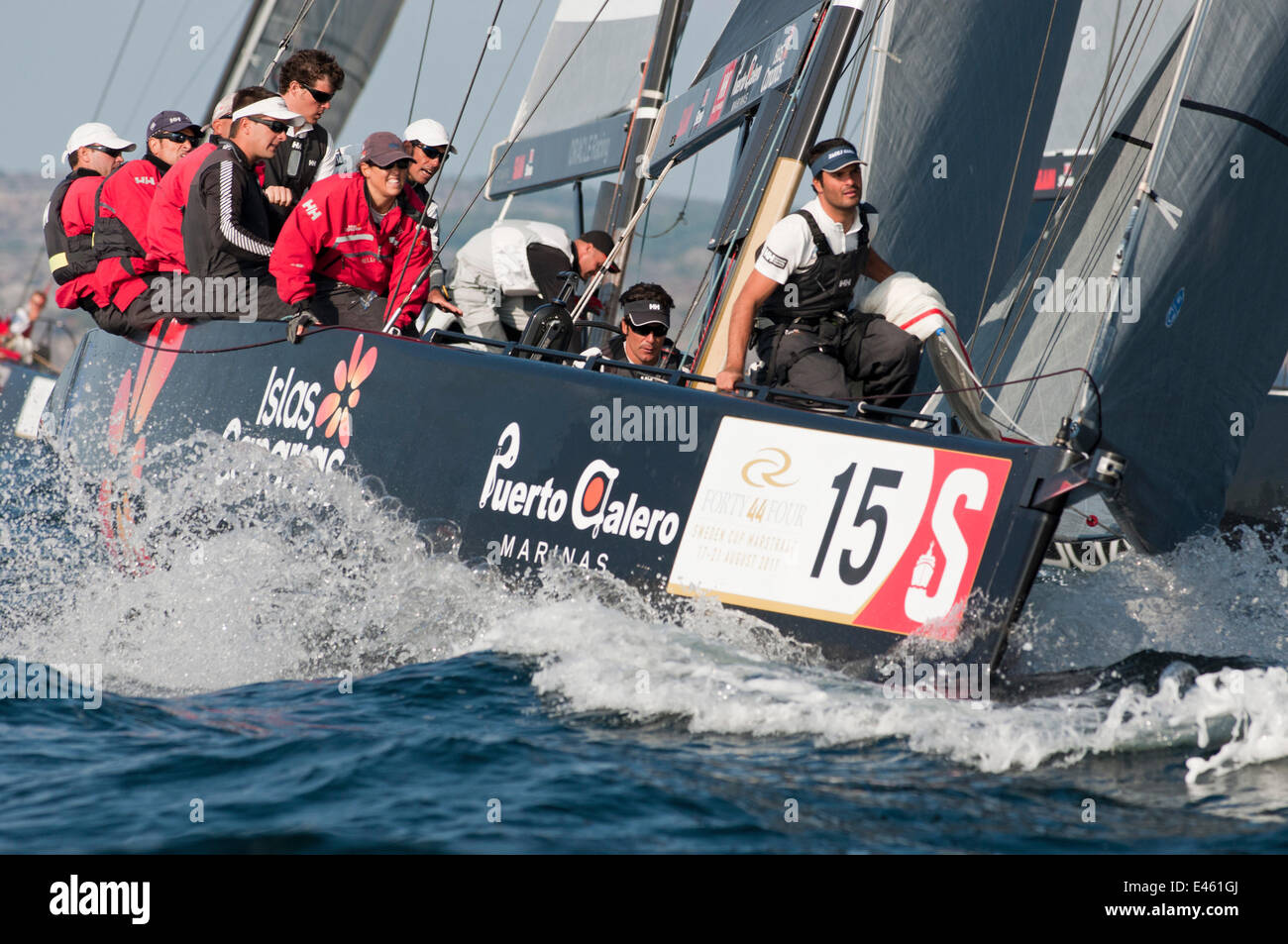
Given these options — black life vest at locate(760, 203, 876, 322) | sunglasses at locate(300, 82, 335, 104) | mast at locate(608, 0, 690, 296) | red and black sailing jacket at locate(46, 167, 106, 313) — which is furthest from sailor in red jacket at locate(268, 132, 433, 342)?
mast at locate(608, 0, 690, 296)

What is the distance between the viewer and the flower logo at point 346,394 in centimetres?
452

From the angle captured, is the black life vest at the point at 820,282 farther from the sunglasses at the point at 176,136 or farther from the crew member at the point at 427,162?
the sunglasses at the point at 176,136

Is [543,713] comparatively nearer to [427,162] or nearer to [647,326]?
[647,326]

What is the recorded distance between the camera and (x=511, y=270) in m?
5.69

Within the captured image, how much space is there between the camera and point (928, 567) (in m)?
3.55

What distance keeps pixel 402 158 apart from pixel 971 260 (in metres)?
3.92

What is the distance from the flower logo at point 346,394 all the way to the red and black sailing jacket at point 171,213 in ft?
4.19

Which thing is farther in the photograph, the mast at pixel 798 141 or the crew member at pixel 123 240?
the crew member at pixel 123 240

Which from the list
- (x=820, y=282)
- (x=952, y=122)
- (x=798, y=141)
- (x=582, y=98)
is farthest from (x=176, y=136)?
(x=952, y=122)

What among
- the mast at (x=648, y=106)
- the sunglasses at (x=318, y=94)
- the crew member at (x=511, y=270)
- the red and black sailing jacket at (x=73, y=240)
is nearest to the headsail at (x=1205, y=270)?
the crew member at (x=511, y=270)

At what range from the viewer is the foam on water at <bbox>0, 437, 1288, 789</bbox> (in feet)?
10.8

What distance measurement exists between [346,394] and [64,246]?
8.35ft
